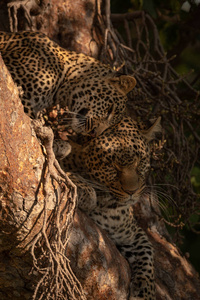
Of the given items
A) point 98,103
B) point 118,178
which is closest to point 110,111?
point 98,103

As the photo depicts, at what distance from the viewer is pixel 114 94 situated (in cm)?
A: 452

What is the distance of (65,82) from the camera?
4.56 m

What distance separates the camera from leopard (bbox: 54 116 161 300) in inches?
162

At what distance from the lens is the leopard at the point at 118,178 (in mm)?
4109

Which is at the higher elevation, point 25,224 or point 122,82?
point 122,82

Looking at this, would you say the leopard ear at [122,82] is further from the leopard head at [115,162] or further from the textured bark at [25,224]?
Result: the textured bark at [25,224]

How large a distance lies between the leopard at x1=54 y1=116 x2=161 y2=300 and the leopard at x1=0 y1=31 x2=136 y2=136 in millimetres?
173

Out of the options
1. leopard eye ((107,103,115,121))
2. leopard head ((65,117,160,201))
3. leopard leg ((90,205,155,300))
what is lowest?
leopard leg ((90,205,155,300))

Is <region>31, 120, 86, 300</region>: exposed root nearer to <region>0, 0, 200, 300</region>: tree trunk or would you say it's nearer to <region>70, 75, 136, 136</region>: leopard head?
<region>0, 0, 200, 300</region>: tree trunk

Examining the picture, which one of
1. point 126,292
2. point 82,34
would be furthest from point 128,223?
point 82,34

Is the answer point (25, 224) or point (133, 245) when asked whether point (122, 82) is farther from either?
point (25, 224)

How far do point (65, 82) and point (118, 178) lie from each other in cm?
112

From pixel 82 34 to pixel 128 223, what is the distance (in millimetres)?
2418

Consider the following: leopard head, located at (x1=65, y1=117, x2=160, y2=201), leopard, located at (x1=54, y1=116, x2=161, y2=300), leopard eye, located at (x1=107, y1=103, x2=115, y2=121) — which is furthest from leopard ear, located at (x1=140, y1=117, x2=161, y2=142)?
leopard eye, located at (x1=107, y1=103, x2=115, y2=121)
